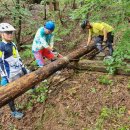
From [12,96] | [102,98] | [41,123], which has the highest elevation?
[12,96]

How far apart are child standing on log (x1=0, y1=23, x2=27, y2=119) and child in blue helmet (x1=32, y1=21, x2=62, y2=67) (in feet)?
4.87

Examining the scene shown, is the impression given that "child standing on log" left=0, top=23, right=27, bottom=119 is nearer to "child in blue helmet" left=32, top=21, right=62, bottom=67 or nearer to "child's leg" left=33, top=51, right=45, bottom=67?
"child in blue helmet" left=32, top=21, right=62, bottom=67

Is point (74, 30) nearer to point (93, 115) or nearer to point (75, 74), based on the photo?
point (75, 74)

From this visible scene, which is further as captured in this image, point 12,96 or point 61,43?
point 61,43

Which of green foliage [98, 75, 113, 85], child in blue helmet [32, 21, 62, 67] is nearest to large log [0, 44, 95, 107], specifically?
child in blue helmet [32, 21, 62, 67]

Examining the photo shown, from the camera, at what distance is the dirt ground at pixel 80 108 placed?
→ 5.91 m

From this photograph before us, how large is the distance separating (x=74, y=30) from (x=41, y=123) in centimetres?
905

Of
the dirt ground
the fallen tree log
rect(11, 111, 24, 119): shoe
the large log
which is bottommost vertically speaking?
rect(11, 111, 24, 119): shoe

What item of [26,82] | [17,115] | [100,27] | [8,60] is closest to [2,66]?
[8,60]

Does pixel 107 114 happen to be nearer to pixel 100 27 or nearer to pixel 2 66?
pixel 2 66

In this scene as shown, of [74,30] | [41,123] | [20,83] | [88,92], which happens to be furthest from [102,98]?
[74,30]

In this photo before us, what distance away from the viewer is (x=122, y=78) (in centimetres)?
723

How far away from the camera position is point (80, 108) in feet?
20.9

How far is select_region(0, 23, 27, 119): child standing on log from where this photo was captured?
5902 millimetres
